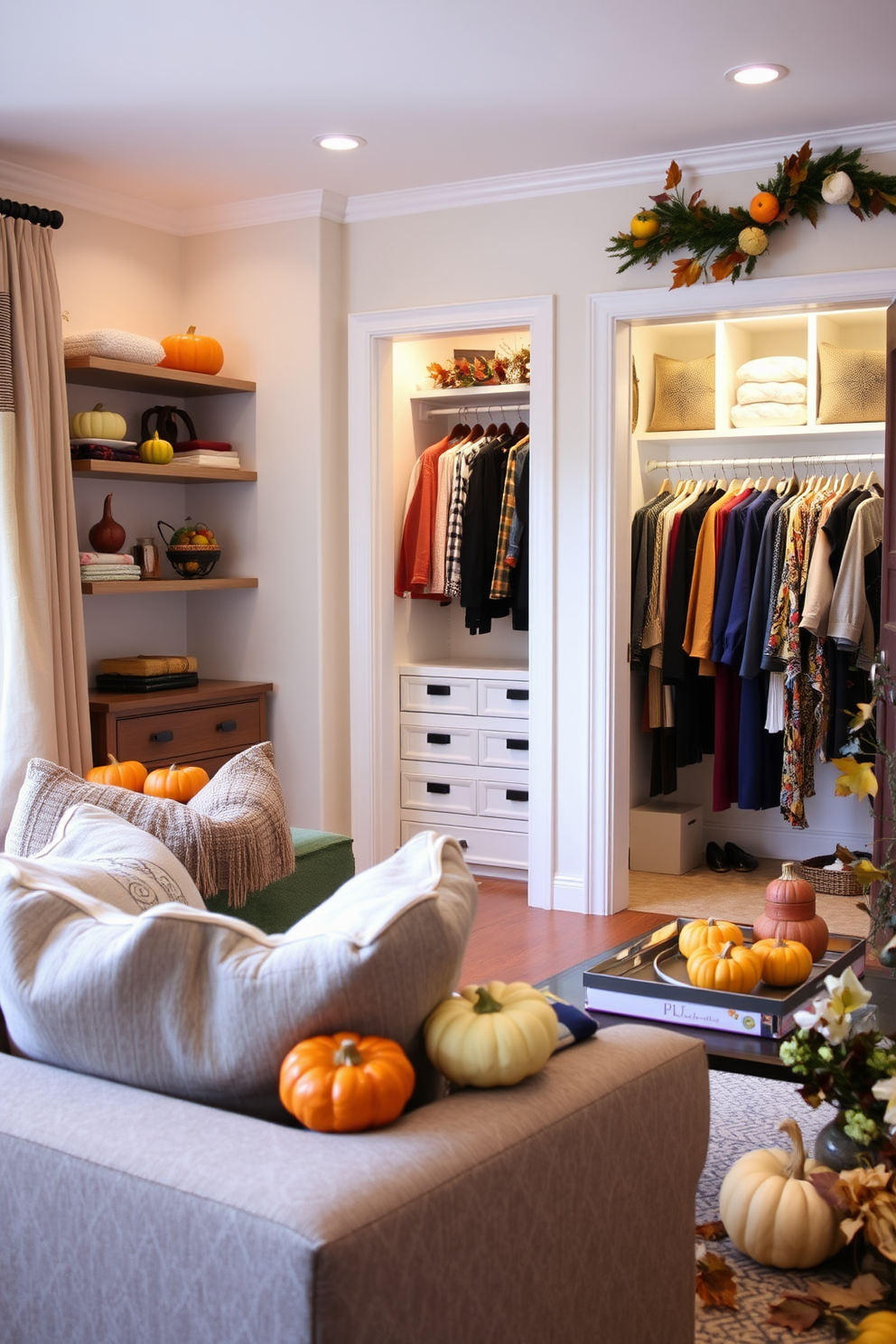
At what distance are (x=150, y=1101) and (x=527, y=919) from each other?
344cm

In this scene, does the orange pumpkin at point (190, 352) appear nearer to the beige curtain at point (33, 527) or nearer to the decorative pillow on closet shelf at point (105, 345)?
the decorative pillow on closet shelf at point (105, 345)

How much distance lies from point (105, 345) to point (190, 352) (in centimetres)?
52

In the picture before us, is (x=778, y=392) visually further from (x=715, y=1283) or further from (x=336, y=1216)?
(x=336, y=1216)

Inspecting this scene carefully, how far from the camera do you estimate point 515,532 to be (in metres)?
5.10

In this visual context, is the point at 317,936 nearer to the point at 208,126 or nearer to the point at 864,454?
the point at 208,126

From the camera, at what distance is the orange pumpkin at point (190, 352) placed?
494 centimetres

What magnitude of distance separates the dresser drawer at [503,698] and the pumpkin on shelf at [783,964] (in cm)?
262

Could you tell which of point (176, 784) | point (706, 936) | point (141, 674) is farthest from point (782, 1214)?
point (141, 674)

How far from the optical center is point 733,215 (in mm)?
4297

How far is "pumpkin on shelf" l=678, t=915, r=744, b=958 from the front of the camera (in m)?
2.57

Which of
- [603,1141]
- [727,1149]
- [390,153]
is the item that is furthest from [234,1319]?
[390,153]

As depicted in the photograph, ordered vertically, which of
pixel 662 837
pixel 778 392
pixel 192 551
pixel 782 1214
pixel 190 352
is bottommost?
pixel 662 837

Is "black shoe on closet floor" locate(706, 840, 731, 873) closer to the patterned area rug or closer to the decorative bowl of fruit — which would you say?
the patterned area rug

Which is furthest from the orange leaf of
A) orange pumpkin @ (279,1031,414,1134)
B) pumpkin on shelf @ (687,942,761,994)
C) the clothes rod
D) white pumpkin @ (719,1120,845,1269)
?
orange pumpkin @ (279,1031,414,1134)
